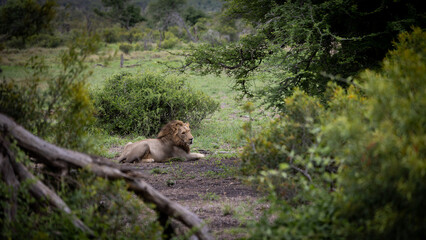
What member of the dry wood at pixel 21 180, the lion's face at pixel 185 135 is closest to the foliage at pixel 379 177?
the dry wood at pixel 21 180

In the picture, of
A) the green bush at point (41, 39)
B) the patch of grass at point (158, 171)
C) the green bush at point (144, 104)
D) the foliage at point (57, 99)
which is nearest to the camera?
the foliage at point (57, 99)

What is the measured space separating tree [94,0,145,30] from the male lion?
182 ft

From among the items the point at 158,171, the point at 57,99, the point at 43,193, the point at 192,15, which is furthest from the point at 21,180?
the point at 192,15

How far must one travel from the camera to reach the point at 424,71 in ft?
11.0

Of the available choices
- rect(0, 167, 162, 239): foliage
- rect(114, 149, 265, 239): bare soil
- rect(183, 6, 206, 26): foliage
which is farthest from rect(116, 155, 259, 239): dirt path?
rect(183, 6, 206, 26): foliage

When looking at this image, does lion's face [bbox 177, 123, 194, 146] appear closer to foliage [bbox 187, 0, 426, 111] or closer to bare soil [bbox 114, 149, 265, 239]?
bare soil [bbox 114, 149, 265, 239]

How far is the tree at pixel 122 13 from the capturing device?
202 feet

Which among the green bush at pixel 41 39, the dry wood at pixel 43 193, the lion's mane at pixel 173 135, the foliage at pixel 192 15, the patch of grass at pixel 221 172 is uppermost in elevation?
the foliage at pixel 192 15

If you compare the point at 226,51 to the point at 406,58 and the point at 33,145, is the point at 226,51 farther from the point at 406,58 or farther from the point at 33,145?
the point at 33,145

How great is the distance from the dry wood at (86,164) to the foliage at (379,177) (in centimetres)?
96

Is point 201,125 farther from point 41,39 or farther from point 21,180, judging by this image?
point 21,180

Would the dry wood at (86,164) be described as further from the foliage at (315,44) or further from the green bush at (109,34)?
the foliage at (315,44)

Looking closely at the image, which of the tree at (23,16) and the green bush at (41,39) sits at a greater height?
the tree at (23,16)

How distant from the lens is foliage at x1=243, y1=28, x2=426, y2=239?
114 inches
